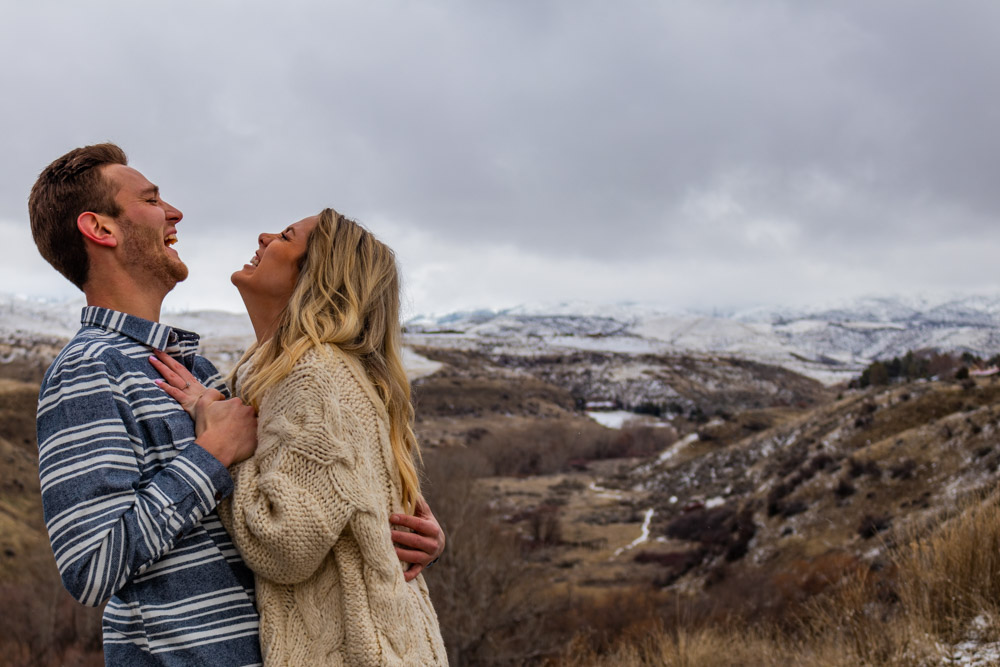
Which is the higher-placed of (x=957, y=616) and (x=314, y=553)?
(x=314, y=553)

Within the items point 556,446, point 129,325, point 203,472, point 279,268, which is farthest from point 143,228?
point 556,446

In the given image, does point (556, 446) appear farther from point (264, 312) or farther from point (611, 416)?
point (264, 312)

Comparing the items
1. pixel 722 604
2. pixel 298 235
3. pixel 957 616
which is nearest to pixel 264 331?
pixel 298 235

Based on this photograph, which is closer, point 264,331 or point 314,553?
point 314,553

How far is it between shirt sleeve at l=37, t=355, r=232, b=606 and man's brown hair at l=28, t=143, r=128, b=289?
1.34 feet

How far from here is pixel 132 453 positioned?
1.95m

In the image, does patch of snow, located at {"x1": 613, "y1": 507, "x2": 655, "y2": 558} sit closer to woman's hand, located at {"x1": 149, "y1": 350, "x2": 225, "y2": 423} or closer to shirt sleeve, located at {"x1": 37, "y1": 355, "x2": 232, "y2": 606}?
woman's hand, located at {"x1": 149, "y1": 350, "x2": 225, "y2": 423}

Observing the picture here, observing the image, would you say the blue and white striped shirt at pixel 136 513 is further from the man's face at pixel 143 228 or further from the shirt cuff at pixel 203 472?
the man's face at pixel 143 228

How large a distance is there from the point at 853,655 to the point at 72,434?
19.0ft

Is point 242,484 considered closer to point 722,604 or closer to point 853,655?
point 853,655

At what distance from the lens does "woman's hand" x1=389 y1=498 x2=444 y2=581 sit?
7.76 feet

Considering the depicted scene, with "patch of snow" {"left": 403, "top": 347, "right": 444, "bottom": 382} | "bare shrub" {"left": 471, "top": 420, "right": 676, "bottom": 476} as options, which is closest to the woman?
"bare shrub" {"left": 471, "top": 420, "right": 676, "bottom": 476}

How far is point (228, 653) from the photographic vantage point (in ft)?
6.57

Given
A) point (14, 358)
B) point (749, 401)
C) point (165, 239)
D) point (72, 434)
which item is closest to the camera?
point (72, 434)
